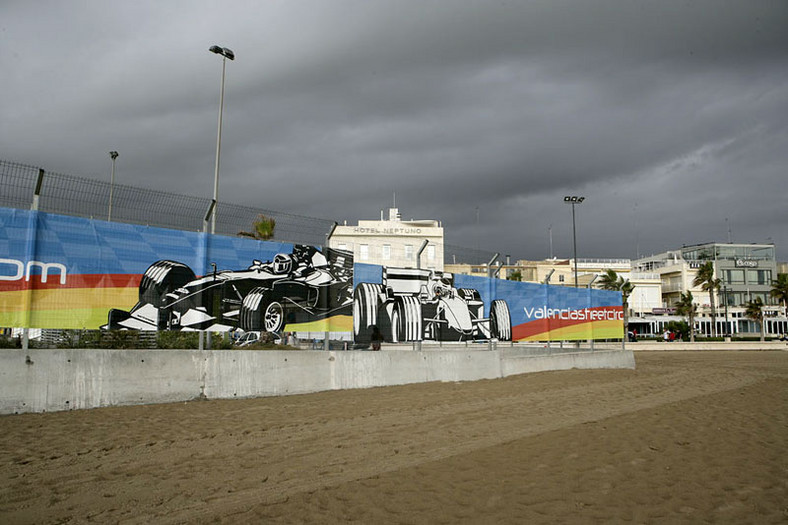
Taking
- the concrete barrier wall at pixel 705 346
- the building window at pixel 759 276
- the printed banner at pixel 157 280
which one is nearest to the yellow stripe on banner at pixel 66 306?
the printed banner at pixel 157 280

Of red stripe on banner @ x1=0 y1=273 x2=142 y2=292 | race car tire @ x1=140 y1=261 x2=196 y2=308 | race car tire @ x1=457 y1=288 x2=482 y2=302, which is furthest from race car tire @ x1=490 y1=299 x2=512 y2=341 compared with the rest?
red stripe on banner @ x1=0 y1=273 x2=142 y2=292

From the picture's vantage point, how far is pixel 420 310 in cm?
1379

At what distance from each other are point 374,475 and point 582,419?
4789 mm

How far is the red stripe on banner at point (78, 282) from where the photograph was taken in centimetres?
811

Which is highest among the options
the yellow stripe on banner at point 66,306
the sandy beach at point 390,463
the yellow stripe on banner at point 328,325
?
the yellow stripe on banner at point 66,306

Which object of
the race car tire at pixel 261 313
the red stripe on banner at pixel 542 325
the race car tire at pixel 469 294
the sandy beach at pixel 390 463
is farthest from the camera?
the red stripe on banner at pixel 542 325

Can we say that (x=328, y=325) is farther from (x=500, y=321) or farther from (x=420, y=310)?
(x=500, y=321)

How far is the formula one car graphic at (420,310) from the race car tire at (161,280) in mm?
3873

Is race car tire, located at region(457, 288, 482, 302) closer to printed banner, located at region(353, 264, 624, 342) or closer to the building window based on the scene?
printed banner, located at region(353, 264, 624, 342)

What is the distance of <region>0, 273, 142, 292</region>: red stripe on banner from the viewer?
319 inches

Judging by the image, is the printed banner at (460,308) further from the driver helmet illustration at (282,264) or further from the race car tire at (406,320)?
the driver helmet illustration at (282,264)

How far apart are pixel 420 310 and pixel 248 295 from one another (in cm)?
461

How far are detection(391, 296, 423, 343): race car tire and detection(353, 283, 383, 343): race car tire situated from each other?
57 centimetres

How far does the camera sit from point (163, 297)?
9.52 metres
